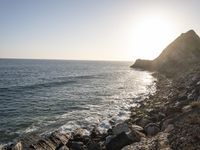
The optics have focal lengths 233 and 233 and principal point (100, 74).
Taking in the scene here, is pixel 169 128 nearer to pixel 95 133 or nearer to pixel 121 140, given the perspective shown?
pixel 121 140

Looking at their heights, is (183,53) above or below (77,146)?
above

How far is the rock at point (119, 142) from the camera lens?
1811cm

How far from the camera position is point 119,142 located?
18.4 m

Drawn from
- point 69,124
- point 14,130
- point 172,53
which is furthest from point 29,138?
point 172,53

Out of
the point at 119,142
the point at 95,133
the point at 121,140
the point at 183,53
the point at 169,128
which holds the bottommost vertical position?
the point at 95,133

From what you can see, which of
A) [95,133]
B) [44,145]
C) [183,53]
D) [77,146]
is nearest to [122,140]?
[77,146]

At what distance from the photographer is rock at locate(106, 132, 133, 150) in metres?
18.1

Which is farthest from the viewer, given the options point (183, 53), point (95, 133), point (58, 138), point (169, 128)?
point (183, 53)

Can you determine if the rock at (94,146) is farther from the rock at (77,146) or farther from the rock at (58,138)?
the rock at (58,138)

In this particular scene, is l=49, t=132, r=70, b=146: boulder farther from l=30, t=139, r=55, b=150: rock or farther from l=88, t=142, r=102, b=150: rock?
l=88, t=142, r=102, b=150: rock

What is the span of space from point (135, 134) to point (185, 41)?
96.9 metres

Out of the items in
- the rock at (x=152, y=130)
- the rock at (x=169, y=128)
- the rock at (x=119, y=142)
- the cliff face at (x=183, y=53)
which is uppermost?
the cliff face at (x=183, y=53)

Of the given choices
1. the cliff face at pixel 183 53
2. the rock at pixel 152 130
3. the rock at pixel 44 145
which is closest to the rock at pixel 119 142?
the rock at pixel 152 130

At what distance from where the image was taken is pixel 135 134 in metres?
19.0
